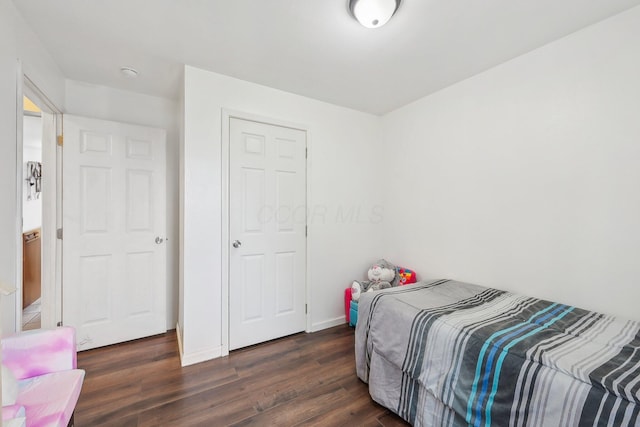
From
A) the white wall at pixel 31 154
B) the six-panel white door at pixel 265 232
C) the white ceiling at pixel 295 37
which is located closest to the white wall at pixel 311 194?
the six-panel white door at pixel 265 232

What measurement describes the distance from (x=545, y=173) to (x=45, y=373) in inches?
122

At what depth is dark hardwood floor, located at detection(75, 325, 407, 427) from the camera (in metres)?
1.56

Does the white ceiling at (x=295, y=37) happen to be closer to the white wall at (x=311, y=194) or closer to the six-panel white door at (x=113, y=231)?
the white wall at (x=311, y=194)

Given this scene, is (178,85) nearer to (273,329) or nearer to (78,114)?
(78,114)

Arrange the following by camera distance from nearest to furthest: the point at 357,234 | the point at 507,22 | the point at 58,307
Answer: the point at 507,22 → the point at 58,307 → the point at 357,234

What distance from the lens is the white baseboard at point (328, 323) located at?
269 centimetres

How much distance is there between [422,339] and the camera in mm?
1482

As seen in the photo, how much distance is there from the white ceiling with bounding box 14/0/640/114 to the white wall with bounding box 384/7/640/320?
0.72 feet

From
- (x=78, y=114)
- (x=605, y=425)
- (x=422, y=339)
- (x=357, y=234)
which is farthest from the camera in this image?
(x=357, y=234)

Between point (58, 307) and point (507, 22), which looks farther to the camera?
point (58, 307)

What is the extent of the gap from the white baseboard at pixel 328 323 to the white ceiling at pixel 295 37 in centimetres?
234

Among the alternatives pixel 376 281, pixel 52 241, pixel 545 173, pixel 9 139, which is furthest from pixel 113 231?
pixel 545 173

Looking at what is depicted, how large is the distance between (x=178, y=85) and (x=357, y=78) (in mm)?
1621

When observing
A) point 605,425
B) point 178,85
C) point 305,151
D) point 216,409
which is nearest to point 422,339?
point 605,425
